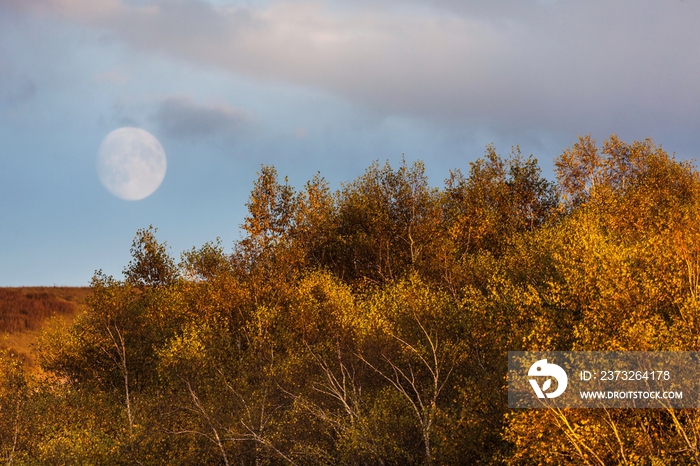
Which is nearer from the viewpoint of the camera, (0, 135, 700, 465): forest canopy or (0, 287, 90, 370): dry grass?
(0, 135, 700, 465): forest canopy

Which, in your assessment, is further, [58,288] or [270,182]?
[58,288]

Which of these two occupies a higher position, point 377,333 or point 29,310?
point 29,310

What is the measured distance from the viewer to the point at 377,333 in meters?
48.0

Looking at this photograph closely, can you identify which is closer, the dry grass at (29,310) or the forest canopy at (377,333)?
the forest canopy at (377,333)

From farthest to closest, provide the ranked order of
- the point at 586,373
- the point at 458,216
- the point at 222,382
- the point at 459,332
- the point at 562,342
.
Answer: the point at 458,216 < the point at 222,382 < the point at 459,332 < the point at 562,342 < the point at 586,373

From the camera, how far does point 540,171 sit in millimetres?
95688

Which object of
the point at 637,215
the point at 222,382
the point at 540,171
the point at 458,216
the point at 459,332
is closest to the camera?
the point at 459,332

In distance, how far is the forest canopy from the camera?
33.0 metres

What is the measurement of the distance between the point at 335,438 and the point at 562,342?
20012 mm

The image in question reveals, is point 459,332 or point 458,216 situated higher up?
point 458,216

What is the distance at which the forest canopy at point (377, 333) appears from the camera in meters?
33.0

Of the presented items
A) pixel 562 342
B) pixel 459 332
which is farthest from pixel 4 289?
pixel 562 342

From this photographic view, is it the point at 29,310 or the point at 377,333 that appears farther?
the point at 29,310

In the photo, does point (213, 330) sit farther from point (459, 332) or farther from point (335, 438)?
point (459, 332)
